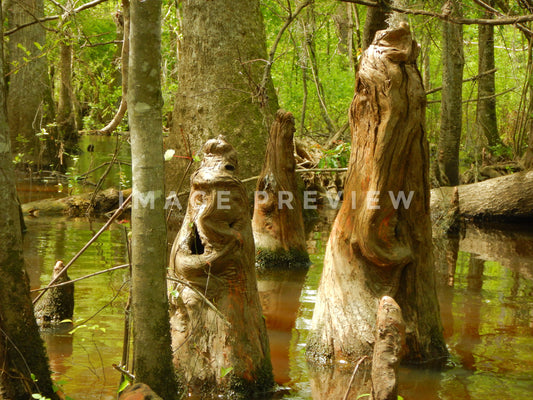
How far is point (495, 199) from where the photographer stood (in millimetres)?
15312

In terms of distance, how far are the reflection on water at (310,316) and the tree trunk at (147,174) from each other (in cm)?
58

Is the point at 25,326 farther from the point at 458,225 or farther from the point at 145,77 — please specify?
the point at 458,225

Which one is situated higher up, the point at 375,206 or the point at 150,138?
the point at 150,138

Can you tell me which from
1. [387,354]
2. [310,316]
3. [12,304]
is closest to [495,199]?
[310,316]

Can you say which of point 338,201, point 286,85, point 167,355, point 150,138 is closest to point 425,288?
point 167,355

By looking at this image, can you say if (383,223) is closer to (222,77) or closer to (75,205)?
(222,77)

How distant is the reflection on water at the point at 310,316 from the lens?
5723 millimetres

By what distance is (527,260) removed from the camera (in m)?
11.8

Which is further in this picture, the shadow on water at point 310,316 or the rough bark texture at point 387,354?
the shadow on water at point 310,316

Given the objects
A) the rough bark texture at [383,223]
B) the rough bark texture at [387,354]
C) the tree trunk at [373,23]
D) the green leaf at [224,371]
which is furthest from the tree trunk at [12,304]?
the tree trunk at [373,23]

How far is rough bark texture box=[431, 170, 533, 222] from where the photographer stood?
1466 centimetres

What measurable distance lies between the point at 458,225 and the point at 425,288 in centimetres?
840

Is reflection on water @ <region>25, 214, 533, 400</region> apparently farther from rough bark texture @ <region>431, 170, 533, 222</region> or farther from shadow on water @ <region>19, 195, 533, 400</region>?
rough bark texture @ <region>431, 170, 533, 222</region>

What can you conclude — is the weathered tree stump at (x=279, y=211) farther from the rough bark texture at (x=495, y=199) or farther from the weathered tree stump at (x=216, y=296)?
the rough bark texture at (x=495, y=199)
